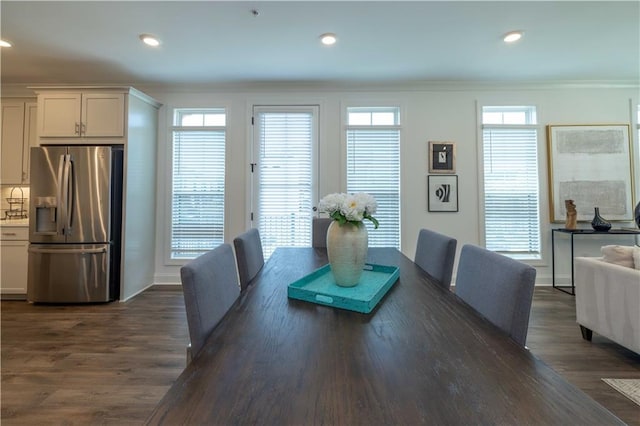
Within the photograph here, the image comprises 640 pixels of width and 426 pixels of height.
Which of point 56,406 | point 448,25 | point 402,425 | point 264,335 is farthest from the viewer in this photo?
point 448,25

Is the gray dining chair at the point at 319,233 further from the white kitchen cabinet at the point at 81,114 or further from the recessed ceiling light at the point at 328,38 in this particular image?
the white kitchen cabinet at the point at 81,114

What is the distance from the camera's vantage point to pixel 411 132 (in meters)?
3.72

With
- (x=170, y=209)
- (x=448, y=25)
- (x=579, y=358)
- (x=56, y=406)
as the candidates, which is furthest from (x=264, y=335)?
(x=170, y=209)

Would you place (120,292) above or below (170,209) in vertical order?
below

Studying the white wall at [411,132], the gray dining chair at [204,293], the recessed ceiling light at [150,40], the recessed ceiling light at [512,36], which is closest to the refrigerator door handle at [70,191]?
the white wall at [411,132]

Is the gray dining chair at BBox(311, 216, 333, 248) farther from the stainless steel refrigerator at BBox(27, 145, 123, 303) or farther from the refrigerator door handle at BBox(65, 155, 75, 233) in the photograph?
the refrigerator door handle at BBox(65, 155, 75, 233)

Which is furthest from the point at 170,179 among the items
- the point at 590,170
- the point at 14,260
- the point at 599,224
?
the point at 590,170

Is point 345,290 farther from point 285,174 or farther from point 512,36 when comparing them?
point 512,36

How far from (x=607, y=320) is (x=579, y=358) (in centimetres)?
35

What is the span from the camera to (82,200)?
3.02 metres

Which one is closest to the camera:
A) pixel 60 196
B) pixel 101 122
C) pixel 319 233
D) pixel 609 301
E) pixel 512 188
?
pixel 609 301

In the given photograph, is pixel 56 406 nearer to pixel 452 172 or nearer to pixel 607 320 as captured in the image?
pixel 607 320

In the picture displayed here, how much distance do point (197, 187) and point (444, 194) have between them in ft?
10.7

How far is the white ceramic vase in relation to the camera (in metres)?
1.17
